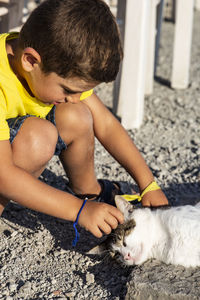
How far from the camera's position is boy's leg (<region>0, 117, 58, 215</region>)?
5.96 ft

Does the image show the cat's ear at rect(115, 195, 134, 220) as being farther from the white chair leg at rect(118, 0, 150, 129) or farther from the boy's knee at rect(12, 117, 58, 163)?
the white chair leg at rect(118, 0, 150, 129)

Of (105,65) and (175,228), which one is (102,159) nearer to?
(175,228)

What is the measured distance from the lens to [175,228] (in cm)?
183

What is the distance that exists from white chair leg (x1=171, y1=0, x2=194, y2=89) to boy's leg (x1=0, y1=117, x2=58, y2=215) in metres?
2.25

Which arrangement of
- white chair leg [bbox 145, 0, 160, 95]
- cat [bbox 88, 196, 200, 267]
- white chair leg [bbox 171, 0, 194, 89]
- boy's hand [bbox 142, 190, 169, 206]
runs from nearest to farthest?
cat [bbox 88, 196, 200, 267], boy's hand [bbox 142, 190, 169, 206], white chair leg [bbox 145, 0, 160, 95], white chair leg [bbox 171, 0, 194, 89]

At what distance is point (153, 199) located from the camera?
1.99m

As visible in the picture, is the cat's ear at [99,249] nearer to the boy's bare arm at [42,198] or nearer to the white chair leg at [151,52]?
the boy's bare arm at [42,198]

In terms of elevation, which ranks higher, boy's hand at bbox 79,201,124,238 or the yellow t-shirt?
the yellow t-shirt

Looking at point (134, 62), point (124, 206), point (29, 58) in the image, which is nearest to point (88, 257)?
point (124, 206)

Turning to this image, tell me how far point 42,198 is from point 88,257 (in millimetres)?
400

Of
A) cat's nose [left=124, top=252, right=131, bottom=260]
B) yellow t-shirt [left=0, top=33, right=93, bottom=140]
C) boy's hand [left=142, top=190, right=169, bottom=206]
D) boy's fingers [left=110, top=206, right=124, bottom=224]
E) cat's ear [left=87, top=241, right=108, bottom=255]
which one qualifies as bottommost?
cat's nose [left=124, top=252, right=131, bottom=260]

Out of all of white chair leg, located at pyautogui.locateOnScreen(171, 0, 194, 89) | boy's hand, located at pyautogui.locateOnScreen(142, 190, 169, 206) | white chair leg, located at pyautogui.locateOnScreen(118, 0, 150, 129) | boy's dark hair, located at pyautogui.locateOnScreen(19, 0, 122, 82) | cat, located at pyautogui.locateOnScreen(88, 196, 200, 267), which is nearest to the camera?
boy's dark hair, located at pyautogui.locateOnScreen(19, 0, 122, 82)

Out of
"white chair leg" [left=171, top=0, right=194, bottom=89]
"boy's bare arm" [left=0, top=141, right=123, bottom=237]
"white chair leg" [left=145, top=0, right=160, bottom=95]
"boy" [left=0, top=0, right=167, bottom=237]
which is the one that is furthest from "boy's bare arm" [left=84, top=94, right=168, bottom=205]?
"white chair leg" [left=171, top=0, right=194, bottom=89]

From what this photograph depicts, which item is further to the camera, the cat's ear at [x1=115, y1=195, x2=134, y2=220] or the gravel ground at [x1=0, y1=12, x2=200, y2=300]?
the cat's ear at [x1=115, y1=195, x2=134, y2=220]
